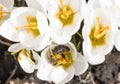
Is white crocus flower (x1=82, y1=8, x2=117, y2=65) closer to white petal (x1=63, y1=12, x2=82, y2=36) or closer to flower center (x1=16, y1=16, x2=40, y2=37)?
white petal (x1=63, y1=12, x2=82, y2=36)

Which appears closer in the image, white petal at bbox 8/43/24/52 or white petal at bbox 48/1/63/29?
white petal at bbox 48/1/63/29

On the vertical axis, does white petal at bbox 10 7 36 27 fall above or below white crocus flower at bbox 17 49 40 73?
above

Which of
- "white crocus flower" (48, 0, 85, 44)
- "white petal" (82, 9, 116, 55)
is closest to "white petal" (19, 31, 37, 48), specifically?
"white crocus flower" (48, 0, 85, 44)

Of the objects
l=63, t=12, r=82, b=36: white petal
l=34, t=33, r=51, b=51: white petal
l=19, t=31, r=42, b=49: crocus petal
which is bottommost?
l=19, t=31, r=42, b=49: crocus petal

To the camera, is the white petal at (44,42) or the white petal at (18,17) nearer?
the white petal at (44,42)

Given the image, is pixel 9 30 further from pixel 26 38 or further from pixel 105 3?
pixel 105 3

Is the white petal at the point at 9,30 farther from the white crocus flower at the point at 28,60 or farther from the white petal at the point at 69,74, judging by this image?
the white petal at the point at 69,74

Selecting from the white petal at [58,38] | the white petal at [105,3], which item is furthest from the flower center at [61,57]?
the white petal at [105,3]
